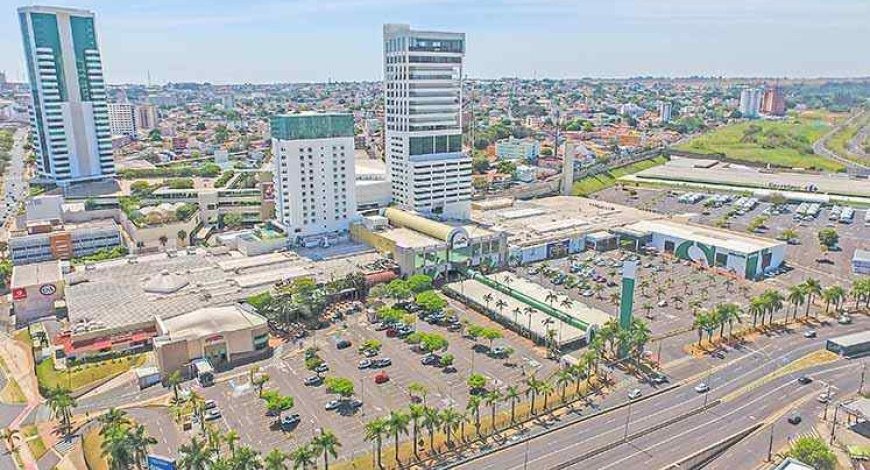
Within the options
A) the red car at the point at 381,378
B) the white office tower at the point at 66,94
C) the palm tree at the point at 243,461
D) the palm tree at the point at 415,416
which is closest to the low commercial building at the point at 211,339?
the red car at the point at 381,378

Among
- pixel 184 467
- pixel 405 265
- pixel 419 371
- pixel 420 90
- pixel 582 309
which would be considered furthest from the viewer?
pixel 420 90

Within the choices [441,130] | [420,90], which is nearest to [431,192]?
[441,130]

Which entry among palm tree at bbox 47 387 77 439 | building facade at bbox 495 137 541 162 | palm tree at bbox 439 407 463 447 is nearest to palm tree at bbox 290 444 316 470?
palm tree at bbox 439 407 463 447

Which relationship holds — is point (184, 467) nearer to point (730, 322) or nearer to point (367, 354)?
point (367, 354)

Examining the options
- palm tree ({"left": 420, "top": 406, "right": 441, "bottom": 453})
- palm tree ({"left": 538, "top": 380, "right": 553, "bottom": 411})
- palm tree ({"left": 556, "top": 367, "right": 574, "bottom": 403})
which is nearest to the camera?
palm tree ({"left": 420, "top": 406, "right": 441, "bottom": 453})

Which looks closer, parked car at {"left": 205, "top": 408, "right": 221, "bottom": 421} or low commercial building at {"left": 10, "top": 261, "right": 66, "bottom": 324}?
parked car at {"left": 205, "top": 408, "right": 221, "bottom": 421}

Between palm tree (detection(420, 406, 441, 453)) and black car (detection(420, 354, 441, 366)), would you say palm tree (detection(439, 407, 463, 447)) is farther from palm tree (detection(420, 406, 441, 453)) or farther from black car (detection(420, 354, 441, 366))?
black car (detection(420, 354, 441, 366))

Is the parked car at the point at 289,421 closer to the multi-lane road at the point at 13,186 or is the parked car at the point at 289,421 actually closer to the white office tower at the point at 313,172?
the white office tower at the point at 313,172

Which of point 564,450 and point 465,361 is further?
point 465,361
